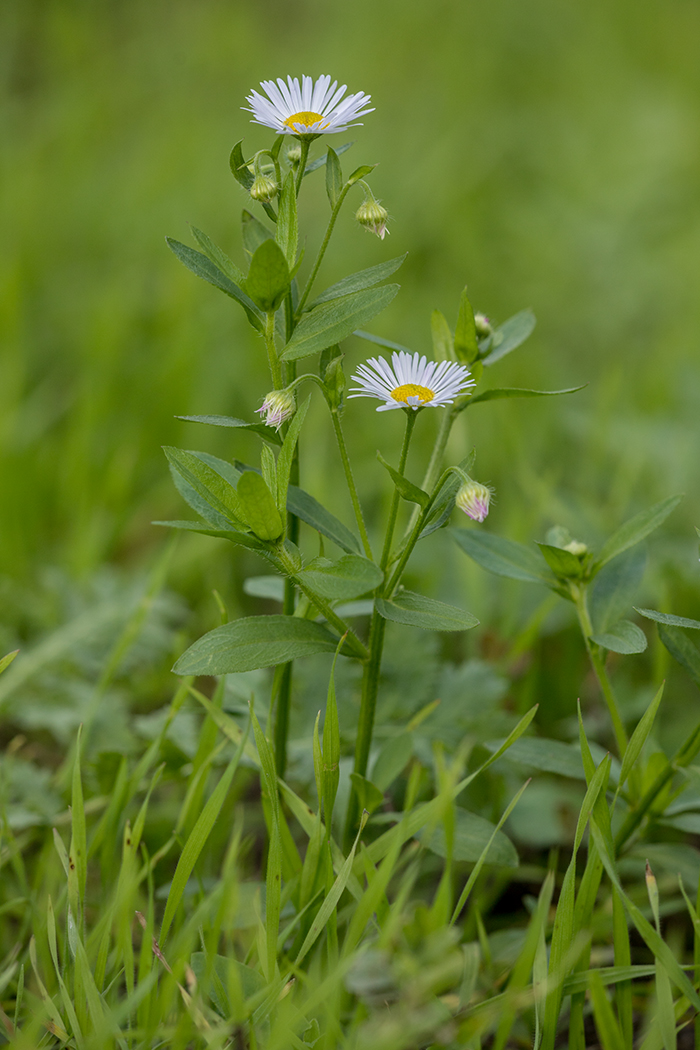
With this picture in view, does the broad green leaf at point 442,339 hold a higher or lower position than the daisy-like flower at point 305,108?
lower

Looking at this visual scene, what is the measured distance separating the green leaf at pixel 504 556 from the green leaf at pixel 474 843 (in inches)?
11.8

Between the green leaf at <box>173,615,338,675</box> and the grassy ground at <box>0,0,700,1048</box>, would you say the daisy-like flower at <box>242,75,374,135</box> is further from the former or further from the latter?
the grassy ground at <box>0,0,700,1048</box>

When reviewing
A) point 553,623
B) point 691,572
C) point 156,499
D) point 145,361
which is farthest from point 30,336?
point 691,572

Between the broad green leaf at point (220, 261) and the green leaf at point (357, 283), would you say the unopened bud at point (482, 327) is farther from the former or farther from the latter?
the broad green leaf at point (220, 261)

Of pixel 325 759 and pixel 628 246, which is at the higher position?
pixel 628 246

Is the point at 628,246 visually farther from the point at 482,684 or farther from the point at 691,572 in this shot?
the point at 482,684

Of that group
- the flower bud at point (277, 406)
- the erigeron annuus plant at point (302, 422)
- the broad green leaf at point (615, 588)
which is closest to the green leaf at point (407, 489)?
the erigeron annuus plant at point (302, 422)

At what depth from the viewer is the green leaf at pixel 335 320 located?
921 mm

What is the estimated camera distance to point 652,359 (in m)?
2.68

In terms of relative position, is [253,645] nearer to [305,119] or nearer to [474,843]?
[474,843]

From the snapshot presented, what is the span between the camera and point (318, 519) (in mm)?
1008

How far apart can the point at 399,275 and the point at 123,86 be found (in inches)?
76.0

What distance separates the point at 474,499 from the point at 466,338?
0.22 metres

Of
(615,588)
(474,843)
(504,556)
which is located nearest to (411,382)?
(504,556)
